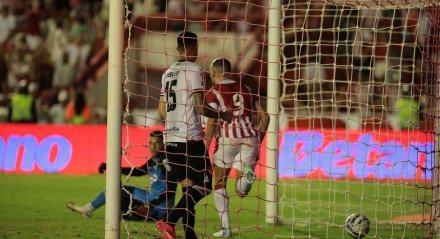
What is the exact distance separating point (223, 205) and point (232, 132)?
31.5 inches

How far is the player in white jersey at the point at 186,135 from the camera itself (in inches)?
326

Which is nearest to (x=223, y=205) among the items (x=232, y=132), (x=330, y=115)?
(x=232, y=132)

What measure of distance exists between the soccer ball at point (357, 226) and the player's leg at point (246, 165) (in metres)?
1.01

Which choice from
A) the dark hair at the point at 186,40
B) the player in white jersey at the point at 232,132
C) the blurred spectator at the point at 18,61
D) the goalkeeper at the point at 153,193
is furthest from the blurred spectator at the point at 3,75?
the dark hair at the point at 186,40

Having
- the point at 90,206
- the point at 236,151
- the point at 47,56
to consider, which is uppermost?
the point at 47,56

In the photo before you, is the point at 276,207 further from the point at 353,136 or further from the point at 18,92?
the point at 18,92

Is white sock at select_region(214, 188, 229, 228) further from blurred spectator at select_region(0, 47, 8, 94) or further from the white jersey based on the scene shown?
blurred spectator at select_region(0, 47, 8, 94)

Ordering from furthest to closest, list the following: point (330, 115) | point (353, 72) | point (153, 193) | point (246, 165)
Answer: point (353, 72), point (330, 115), point (153, 193), point (246, 165)


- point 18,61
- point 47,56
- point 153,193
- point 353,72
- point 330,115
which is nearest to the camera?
point 153,193

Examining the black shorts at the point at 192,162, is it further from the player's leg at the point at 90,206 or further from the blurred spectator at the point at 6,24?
the blurred spectator at the point at 6,24

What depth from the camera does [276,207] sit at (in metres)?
10.7

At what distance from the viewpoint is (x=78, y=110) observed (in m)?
20.3

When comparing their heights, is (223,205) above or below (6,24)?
below

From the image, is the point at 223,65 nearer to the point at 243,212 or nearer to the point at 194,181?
the point at 194,181
